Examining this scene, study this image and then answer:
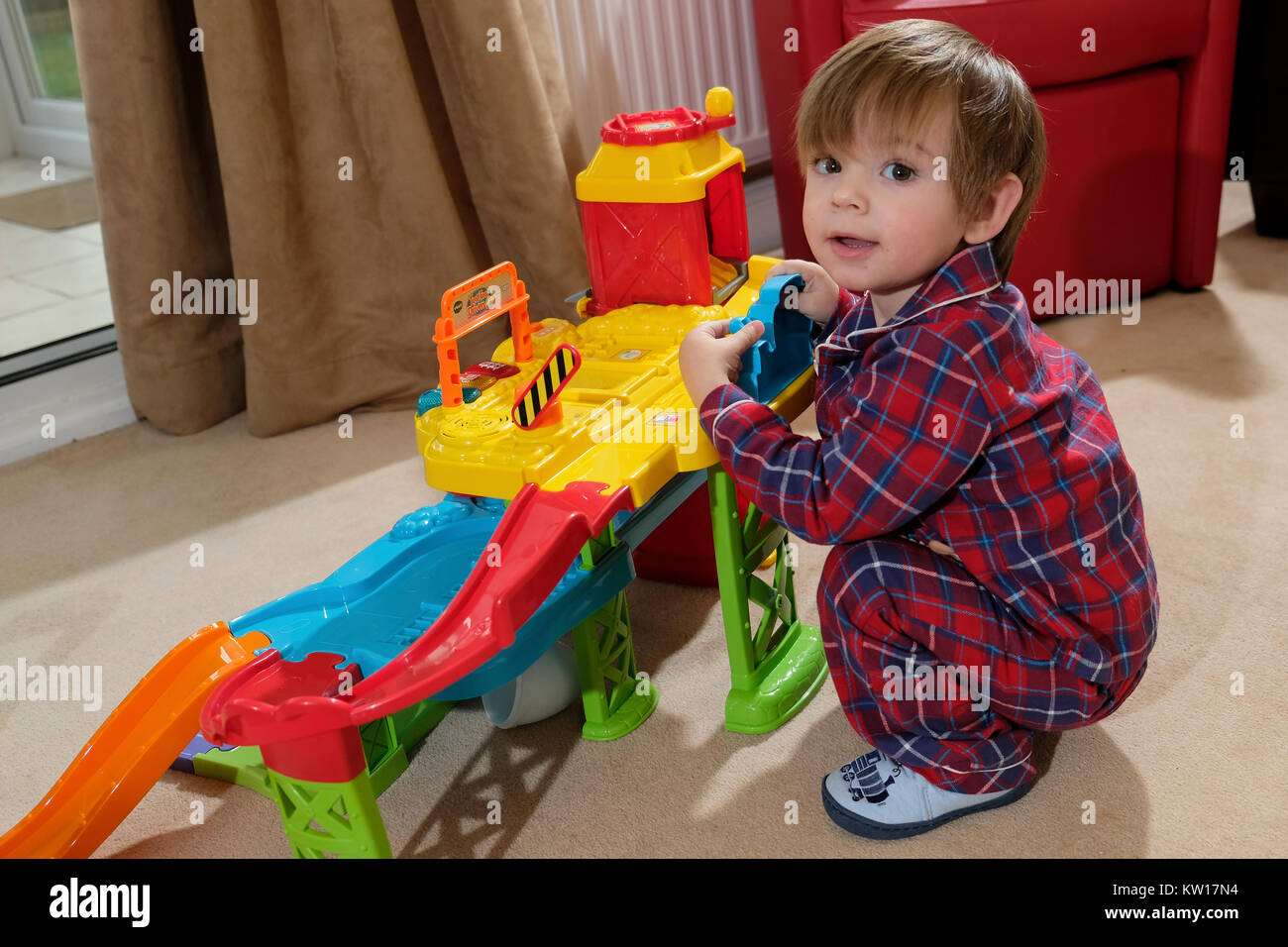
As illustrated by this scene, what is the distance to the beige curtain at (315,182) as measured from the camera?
1.58 metres

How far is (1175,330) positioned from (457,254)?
1051mm

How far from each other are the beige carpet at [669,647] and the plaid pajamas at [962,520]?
0.32 feet

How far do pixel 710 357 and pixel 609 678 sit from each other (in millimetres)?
320

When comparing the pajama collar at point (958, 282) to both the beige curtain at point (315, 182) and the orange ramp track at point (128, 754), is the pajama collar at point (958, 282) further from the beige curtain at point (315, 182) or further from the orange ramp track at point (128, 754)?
the beige curtain at point (315, 182)

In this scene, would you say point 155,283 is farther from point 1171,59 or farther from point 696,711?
point 1171,59

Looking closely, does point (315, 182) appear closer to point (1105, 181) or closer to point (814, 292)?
point (814, 292)

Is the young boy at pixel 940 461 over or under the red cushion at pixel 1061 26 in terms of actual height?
under

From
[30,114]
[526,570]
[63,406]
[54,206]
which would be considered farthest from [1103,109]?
[30,114]

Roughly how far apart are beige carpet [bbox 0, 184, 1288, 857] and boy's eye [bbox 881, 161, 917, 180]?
1.61 ft

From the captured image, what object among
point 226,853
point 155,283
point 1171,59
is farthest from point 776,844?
point 1171,59

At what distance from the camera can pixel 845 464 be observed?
854 millimetres

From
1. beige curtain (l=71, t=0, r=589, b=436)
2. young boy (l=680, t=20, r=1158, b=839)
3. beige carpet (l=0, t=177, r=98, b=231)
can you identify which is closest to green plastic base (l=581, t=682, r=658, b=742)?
young boy (l=680, t=20, r=1158, b=839)

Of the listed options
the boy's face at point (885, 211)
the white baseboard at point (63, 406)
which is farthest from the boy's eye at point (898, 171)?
the white baseboard at point (63, 406)

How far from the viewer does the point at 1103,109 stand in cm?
169
